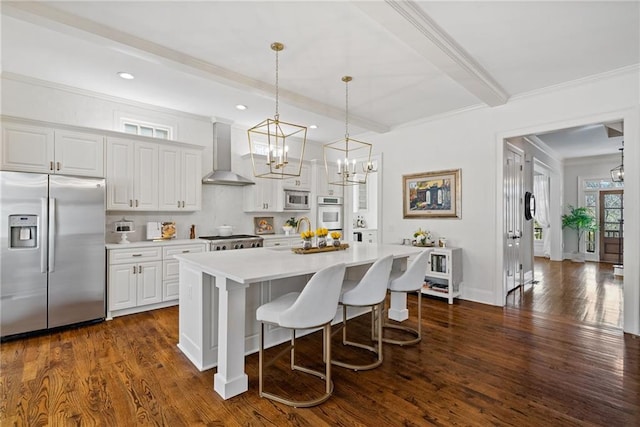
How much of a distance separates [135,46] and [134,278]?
8.64ft

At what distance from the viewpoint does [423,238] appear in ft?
15.9

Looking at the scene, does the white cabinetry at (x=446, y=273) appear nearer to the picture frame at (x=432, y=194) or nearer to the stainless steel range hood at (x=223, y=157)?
the picture frame at (x=432, y=194)

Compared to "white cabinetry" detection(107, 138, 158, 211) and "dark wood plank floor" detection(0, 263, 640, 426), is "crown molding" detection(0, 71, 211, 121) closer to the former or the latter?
"white cabinetry" detection(107, 138, 158, 211)

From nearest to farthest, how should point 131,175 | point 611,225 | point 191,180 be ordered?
point 131,175
point 191,180
point 611,225

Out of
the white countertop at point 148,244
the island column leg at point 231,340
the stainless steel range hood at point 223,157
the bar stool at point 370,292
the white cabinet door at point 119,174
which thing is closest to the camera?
the island column leg at point 231,340

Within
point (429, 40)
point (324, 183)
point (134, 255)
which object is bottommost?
point (134, 255)

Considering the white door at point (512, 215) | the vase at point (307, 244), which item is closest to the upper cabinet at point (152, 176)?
the vase at point (307, 244)

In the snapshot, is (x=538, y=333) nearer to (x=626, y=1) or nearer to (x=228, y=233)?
(x=626, y=1)

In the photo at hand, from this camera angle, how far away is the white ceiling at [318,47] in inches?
94.5

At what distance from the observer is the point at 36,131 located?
340 cm

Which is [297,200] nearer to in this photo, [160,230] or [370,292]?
[160,230]

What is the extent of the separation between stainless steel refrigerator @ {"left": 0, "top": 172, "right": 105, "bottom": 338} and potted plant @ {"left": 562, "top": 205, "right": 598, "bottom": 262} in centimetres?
1020

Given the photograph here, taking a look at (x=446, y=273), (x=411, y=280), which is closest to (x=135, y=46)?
(x=411, y=280)

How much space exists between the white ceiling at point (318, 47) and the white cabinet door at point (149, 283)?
224cm
